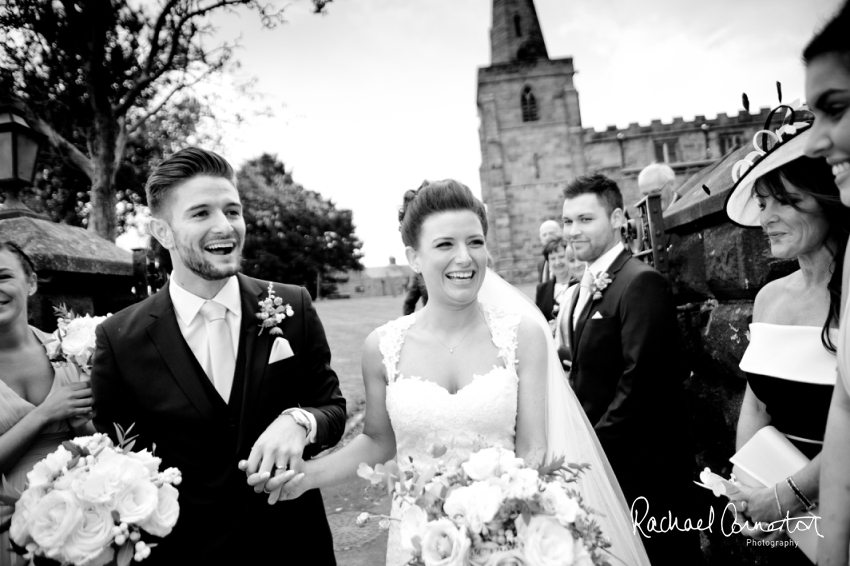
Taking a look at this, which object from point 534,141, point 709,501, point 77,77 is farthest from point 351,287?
point 709,501

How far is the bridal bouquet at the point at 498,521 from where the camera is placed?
1338mm

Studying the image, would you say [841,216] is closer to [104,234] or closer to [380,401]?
[380,401]

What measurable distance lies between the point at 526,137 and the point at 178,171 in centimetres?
3769

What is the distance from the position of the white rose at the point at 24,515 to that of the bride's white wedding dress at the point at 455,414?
1374 mm

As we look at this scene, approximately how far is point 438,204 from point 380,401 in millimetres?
1074

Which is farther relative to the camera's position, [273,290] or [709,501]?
[709,501]

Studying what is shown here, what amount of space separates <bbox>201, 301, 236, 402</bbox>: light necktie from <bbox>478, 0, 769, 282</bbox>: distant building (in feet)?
111

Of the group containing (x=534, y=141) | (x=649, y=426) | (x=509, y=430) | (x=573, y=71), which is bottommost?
(x=649, y=426)

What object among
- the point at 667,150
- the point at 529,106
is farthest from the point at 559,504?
the point at 667,150

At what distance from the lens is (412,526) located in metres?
1.46

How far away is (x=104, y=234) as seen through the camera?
10.3m

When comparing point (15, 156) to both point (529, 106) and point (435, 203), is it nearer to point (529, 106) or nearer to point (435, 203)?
point (435, 203)

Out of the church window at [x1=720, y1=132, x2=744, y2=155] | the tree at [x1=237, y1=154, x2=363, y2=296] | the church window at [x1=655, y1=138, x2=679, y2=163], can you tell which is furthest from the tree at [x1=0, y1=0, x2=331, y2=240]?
the church window at [x1=720, y1=132, x2=744, y2=155]

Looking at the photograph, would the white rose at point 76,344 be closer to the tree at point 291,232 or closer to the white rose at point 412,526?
the white rose at point 412,526
